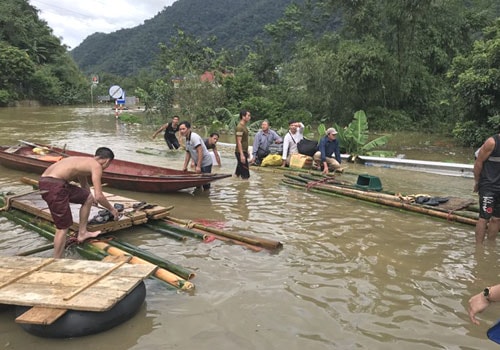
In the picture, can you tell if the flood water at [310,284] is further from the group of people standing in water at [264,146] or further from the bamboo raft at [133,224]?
the group of people standing in water at [264,146]

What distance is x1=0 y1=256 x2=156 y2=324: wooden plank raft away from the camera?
11.3 ft

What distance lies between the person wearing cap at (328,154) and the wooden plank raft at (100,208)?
496 cm

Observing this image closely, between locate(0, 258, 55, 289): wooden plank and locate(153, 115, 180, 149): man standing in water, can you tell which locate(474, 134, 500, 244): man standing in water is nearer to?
locate(0, 258, 55, 289): wooden plank

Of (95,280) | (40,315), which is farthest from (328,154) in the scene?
(40,315)

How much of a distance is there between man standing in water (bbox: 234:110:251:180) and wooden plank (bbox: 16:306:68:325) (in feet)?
19.8

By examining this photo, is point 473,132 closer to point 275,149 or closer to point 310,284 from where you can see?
point 275,149

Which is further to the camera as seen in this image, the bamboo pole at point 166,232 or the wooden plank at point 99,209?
the bamboo pole at point 166,232

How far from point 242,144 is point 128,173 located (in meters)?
2.91

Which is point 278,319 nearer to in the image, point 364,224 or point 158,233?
point 158,233

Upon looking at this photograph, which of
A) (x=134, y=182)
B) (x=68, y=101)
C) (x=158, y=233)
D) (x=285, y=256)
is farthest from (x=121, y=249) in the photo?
(x=68, y=101)

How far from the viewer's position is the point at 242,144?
937cm

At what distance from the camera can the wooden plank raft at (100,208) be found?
18.8ft

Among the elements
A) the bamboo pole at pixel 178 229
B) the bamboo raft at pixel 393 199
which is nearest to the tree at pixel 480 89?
the bamboo raft at pixel 393 199

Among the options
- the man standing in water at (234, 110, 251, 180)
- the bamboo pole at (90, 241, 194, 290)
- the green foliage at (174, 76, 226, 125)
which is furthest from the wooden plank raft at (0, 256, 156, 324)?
the green foliage at (174, 76, 226, 125)
